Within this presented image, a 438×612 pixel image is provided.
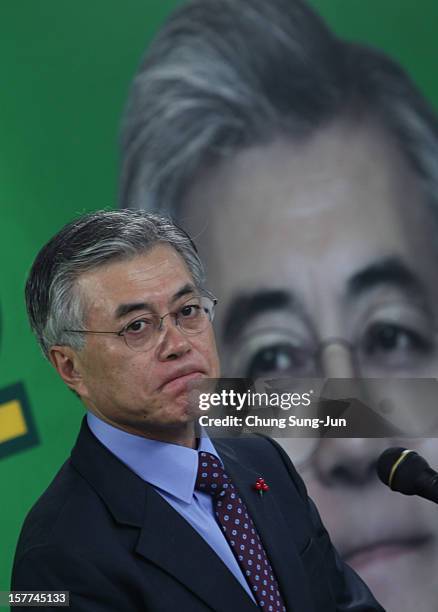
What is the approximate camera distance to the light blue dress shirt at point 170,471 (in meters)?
1.35

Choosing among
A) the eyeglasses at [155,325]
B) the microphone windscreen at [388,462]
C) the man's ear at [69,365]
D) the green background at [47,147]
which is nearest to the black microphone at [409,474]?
the microphone windscreen at [388,462]

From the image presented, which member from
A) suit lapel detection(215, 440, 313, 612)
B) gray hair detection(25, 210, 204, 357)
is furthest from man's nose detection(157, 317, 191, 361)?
suit lapel detection(215, 440, 313, 612)

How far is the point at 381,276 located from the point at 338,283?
151 millimetres

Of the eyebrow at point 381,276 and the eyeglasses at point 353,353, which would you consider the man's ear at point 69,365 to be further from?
the eyebrow at point 381,276

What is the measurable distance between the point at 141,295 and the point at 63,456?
176 centimetres

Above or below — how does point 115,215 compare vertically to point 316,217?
below

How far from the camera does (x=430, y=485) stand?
1.17 m

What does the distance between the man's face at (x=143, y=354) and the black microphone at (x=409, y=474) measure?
0.98ft

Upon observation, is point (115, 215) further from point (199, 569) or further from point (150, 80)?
point (150, 80)

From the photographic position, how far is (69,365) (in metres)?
1.43

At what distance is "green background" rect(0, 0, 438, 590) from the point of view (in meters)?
2.93

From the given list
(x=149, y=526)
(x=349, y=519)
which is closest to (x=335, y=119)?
(x=349, y=519)

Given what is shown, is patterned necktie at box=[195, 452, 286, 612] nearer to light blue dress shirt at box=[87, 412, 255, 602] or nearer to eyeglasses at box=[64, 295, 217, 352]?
light blue dress shirt at box=[87, 412, 255, 602]

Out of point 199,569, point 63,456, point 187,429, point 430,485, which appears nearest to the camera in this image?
point 430,485
